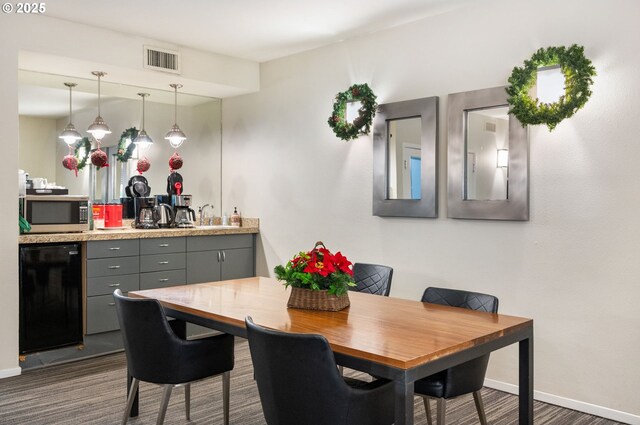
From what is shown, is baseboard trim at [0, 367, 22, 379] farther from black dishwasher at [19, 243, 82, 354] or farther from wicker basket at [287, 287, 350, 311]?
wicker basket at [287, 287, 350, 311]

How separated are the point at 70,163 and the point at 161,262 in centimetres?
118

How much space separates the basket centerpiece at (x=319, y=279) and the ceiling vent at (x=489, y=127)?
5.49ft

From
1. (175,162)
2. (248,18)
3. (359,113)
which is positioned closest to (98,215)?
(175,162)

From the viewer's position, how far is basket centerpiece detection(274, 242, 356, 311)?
2633 millimetres

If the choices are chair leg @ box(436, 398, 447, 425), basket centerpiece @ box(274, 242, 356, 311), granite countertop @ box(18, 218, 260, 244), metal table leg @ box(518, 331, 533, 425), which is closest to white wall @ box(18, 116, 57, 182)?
granite countertop @ box(18, 218, 260, 244)

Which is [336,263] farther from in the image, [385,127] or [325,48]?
[325,48]

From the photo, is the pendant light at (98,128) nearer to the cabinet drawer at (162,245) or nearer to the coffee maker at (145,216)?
the coffee maker at (145,216)

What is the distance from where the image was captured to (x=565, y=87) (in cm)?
330

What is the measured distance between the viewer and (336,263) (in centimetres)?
266

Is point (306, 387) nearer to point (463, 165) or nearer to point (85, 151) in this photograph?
point (463, 165)

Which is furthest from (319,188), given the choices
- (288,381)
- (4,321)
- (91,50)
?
(288,381)

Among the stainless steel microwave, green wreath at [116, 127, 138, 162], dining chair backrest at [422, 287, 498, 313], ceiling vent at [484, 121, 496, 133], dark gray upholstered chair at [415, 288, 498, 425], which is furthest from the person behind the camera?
green wreath at [116, 127, 138, 162]

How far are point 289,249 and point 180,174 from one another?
1453 millimetres

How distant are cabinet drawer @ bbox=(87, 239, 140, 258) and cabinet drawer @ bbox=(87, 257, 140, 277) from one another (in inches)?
1.5
